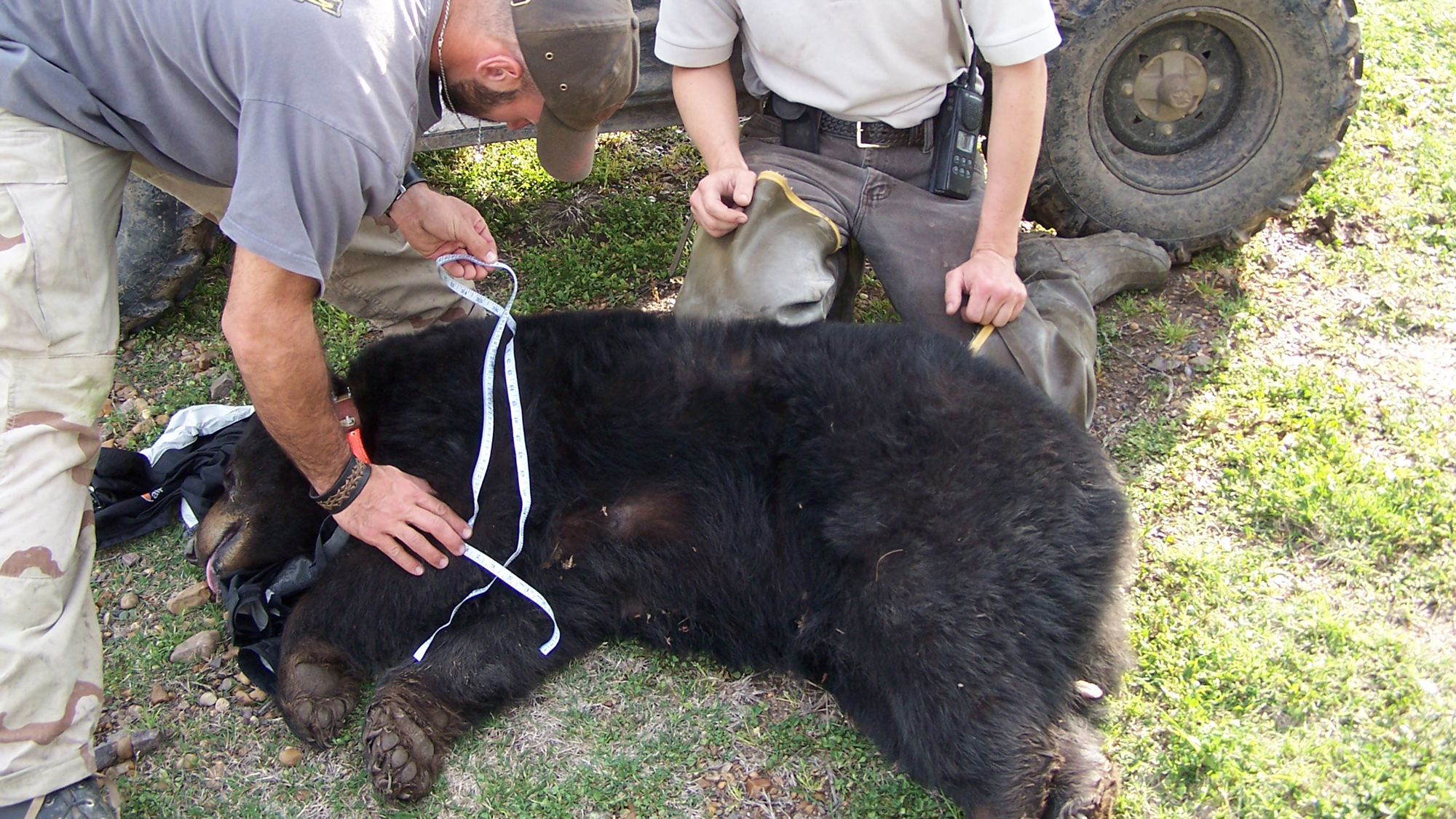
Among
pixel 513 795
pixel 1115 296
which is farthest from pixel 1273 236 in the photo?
pixel 513 795

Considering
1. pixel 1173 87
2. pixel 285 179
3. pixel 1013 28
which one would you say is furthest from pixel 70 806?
pixel 1173 87

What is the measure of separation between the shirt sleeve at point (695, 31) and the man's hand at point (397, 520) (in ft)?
5.56

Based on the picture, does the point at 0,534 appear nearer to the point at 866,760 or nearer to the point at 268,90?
the point at 268,90

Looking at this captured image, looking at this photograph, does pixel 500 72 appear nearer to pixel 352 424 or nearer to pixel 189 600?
pixel 352 424

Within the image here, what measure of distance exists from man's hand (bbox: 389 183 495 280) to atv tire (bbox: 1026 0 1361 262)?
6.88ft

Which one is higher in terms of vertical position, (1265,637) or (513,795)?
(1265,637)

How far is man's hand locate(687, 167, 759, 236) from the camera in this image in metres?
3.23

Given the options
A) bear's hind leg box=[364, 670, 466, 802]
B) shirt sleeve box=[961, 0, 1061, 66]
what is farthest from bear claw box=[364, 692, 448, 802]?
shirt sleeve box=[961, 0, 1061, 66]

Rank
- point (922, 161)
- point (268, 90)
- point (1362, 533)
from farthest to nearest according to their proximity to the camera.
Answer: point (922, 161)
point (1362, 533)
point (268, 90)

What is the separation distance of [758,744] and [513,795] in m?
0.65

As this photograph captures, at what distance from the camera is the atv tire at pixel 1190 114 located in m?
3.59

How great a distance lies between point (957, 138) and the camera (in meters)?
3.36

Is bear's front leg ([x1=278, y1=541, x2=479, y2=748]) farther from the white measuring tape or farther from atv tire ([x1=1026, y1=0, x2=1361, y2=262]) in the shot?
atv tire ([x1=1026, y1=0, x2=1361, y2=262])

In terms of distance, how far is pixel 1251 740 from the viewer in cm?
246
